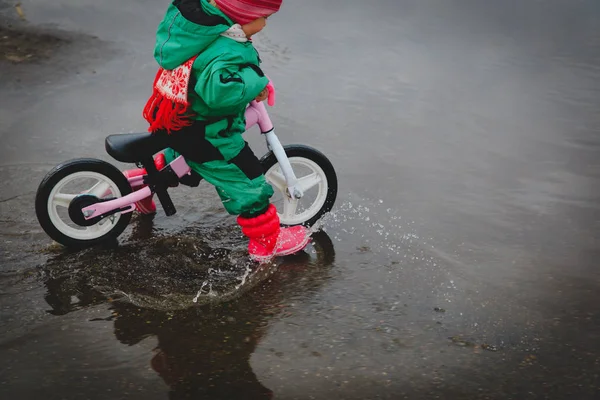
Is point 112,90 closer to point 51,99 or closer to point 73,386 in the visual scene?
point 51,99

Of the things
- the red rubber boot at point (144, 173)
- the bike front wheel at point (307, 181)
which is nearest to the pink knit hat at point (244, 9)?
the bike front wheel at point (307, 181)

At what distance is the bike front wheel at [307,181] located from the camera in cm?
433

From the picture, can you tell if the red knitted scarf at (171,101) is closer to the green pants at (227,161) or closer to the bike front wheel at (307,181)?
the green pants at (227,161)

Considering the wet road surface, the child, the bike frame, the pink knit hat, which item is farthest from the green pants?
the pink knit hat

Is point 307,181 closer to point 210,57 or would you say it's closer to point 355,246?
point 355,246

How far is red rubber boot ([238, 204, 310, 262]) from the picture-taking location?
4008 mm

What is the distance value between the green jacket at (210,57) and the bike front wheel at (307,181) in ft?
2.02

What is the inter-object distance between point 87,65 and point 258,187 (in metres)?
3.82

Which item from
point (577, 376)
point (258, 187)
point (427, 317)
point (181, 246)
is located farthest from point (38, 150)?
point (577, 376)

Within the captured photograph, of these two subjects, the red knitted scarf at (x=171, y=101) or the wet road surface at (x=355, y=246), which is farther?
the red knitted scarf at (x=171, y=101)

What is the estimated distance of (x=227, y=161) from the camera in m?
3.90

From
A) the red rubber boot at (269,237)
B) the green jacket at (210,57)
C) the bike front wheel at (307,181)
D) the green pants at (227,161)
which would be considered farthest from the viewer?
the bike front wheel at (307,181)

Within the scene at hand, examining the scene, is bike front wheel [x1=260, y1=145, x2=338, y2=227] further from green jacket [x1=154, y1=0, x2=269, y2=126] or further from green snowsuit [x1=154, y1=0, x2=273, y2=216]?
green jacket [x1=154, y1=0, x2=269, y2=126]

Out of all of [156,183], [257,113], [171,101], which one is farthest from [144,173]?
[257,113]
